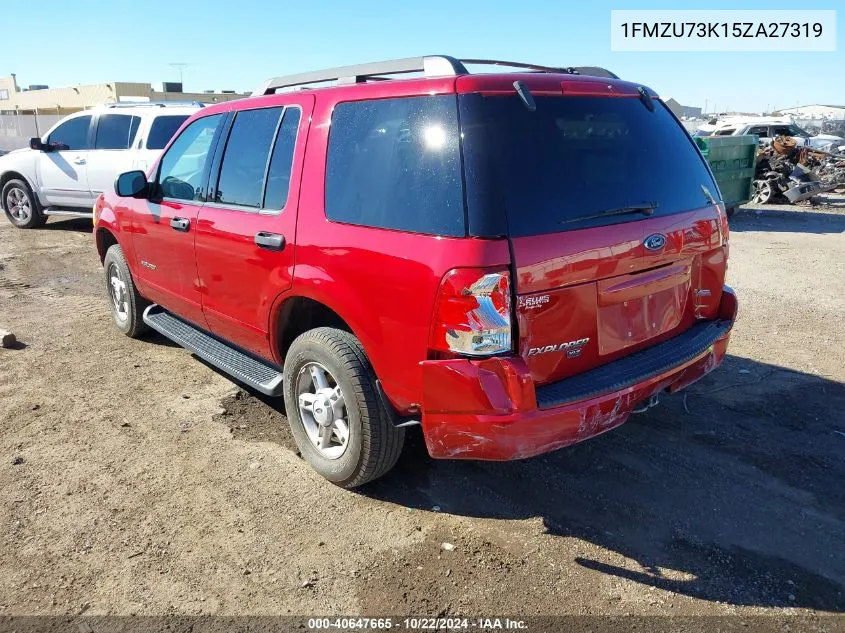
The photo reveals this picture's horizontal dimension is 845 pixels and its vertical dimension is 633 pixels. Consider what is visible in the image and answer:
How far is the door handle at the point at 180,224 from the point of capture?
4250 millimetres

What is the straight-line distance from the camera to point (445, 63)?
2.88 m

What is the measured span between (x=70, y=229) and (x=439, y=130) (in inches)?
433

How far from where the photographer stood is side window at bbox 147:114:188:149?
1000 centimetres

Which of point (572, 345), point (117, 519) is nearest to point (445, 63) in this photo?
point (572, 345)

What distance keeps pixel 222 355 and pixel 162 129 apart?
7.11 metres

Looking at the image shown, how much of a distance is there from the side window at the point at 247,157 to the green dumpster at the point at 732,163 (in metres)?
9.85

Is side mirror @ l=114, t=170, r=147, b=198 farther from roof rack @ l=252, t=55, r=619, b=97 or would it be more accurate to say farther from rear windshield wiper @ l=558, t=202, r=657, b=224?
rear windshield wiper @ l=558, t=202, r=657, b=224

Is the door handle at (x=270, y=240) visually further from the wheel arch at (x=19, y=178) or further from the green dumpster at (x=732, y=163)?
the green dumpster at (x=732, y=163)

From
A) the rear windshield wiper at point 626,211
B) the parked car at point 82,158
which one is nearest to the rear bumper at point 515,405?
the rear windshield wiper at point 626,211

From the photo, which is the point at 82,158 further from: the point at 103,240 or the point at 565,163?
the point at 565,163

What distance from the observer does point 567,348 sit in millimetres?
2801

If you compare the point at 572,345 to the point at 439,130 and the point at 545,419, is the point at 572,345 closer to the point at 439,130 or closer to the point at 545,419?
the point at 545,419

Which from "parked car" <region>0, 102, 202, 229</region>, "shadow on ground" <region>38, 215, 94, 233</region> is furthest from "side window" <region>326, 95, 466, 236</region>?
"shadow on ground" <region>38, 215, 94, 233</region>

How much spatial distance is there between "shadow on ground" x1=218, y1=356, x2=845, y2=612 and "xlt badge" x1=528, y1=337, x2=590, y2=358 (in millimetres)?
894
